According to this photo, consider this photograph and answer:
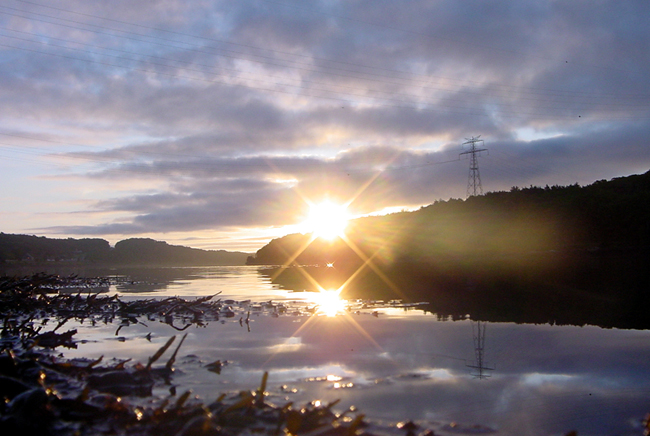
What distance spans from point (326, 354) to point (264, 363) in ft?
3.69

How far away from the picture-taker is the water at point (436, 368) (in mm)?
4699

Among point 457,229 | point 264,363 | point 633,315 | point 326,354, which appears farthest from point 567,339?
point 457,229

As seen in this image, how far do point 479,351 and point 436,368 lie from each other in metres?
1.39

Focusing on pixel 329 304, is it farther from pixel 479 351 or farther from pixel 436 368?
pixel 436 368

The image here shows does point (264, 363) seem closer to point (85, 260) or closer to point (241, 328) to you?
point (241, 328)

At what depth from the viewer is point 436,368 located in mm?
6523

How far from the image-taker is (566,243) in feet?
184

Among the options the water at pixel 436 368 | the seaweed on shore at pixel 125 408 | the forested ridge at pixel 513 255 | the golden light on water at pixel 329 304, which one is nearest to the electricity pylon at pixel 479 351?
the water at pixel 436 368

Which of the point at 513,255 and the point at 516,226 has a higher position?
the point at 516,226

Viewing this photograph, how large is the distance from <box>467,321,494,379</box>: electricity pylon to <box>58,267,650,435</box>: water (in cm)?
2

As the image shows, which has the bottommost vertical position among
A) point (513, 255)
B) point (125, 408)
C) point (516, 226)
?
point (125, 408)

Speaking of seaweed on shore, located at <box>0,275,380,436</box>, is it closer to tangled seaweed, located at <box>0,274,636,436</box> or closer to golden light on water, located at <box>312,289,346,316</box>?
tangled seaweed, located at <box>0,274,636,436</box>

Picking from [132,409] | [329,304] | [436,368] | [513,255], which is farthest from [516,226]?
[132,409]

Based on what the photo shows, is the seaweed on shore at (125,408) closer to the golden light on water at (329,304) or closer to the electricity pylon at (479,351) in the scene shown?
the electricity pylon at (479,351)
